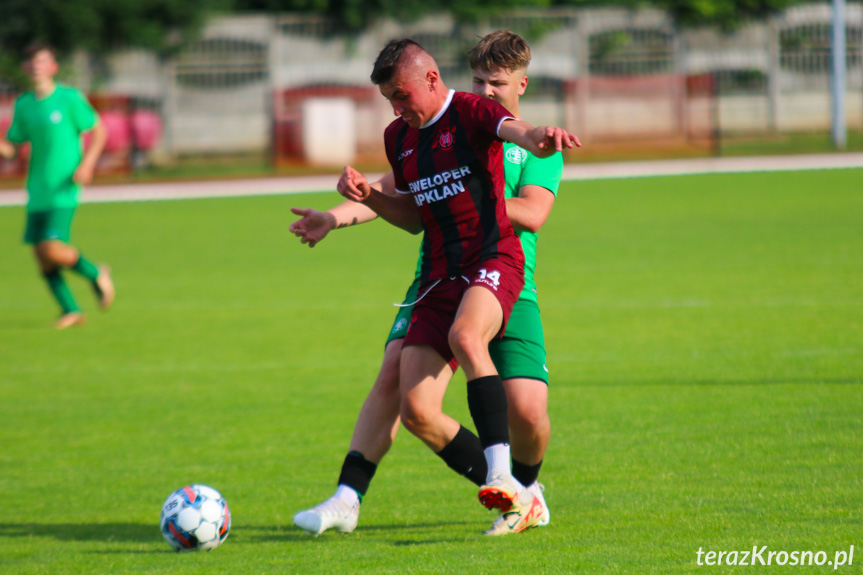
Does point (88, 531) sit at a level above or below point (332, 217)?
below

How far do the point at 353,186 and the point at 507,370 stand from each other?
984 millimetres

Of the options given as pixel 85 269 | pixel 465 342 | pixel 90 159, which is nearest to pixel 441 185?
pixel 465 342

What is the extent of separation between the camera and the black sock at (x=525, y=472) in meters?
4.27

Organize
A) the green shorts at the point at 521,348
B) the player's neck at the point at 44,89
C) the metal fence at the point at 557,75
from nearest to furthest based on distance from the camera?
the green shorts at the point at 521,348
the player's neck at the point at 44,89
the metal fence at the point at 557,75

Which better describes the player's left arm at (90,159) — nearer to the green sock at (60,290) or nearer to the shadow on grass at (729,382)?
the green sock at (60,290)

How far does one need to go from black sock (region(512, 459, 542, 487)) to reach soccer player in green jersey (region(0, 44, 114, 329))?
261 inches

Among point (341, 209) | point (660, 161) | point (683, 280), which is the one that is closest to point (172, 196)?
point (660, 161)

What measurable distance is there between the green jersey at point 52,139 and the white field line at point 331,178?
44.5ft

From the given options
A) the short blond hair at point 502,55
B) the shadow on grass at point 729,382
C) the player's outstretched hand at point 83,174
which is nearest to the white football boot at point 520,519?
the short blond hair at point 502,55

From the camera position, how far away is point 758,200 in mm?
17812

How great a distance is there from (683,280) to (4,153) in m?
7.01

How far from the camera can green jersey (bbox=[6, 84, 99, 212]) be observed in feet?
32.0

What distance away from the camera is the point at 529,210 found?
13.6 feet

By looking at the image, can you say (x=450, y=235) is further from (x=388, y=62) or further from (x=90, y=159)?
(x=90, y=159)
